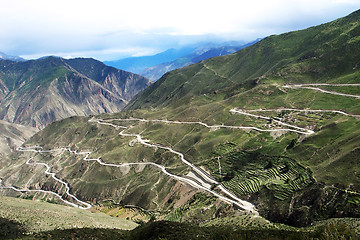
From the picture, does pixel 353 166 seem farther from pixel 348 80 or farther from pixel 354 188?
pixel 348 80

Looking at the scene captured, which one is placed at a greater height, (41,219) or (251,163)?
(41,219)

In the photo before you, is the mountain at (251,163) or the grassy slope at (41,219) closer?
the grassy slope at (41,219)

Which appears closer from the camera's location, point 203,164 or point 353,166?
point 353,166

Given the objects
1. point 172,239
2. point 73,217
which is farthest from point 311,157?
point 73,217

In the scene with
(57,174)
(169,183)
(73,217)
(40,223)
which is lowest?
(57,174)

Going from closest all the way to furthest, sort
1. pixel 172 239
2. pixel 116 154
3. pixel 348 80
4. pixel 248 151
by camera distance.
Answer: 1. pixel 172 239
2. pixel 248 151
3. pixel 348 80
4. pixel 116 154

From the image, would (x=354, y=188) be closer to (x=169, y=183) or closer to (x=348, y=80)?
(x=169, y=183)

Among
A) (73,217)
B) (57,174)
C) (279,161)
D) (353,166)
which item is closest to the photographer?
(353,166)

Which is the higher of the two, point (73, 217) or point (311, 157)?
point (311, 157)

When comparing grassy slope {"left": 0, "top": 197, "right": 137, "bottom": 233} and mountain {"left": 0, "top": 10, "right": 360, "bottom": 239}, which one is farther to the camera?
mountain {"left": 0, "top": 10, "right": 360, "bottom": 239}

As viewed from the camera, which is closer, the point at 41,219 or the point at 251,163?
the point at 41,219
